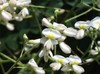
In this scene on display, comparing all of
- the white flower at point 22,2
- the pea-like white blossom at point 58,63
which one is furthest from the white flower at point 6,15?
the pea-like white blossom at point 58,63

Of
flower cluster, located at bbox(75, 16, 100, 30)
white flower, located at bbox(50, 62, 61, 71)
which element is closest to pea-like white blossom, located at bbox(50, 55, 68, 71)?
white flower, located at bbox(50, 62, 61, 71)

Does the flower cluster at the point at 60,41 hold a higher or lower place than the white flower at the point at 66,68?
higher

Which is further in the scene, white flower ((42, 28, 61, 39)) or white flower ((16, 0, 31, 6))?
white flower ((16, 0, 31, 6))

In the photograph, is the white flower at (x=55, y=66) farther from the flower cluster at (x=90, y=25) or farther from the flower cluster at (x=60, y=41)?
the flower cluster at (x=90, y=25)

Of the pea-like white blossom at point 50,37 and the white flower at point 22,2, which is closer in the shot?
the pea-like white blossom at point 50,37

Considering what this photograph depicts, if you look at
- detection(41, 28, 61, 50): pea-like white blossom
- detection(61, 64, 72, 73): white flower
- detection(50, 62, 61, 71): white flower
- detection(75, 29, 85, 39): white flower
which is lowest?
detection(61, 64, 72, 73): white flower

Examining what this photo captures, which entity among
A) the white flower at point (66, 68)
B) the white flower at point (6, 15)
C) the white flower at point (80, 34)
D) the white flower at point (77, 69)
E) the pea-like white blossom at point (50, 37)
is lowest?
the white flower at point (77, 69)

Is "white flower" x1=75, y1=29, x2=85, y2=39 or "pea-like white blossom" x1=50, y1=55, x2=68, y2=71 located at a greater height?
"white flower" x1=75, y1=29, x2=85, y2=39

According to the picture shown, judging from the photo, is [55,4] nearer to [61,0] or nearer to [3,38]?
[61,0]

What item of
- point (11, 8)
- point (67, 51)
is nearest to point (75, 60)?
point (67, 51)

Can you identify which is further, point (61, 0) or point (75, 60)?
point (61, 0)

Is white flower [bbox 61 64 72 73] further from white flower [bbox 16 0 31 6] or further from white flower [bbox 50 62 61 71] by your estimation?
white flower [bbox 16 0 31 6]
